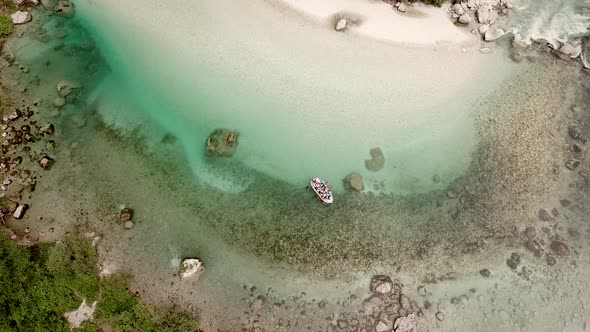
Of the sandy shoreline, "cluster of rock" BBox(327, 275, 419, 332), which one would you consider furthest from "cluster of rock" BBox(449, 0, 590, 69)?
"cluster of rock" BBox(327, 275, 419, 332)

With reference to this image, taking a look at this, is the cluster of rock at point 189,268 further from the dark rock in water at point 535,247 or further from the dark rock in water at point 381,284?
the dark rock in water at point 535,247

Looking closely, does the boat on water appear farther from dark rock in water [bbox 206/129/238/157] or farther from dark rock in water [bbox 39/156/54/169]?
dark rock in water [bbox 39/156/54/169]

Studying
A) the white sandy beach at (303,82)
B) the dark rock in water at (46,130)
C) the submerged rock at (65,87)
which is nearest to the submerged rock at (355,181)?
the white sandy beach at (303,82)

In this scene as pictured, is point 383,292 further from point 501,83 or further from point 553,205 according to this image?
point 501,83

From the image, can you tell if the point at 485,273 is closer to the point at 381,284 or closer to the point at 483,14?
the point at 381,284

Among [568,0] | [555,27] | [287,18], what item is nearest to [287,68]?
[287,18]

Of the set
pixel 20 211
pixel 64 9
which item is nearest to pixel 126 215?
pixel 20 211
